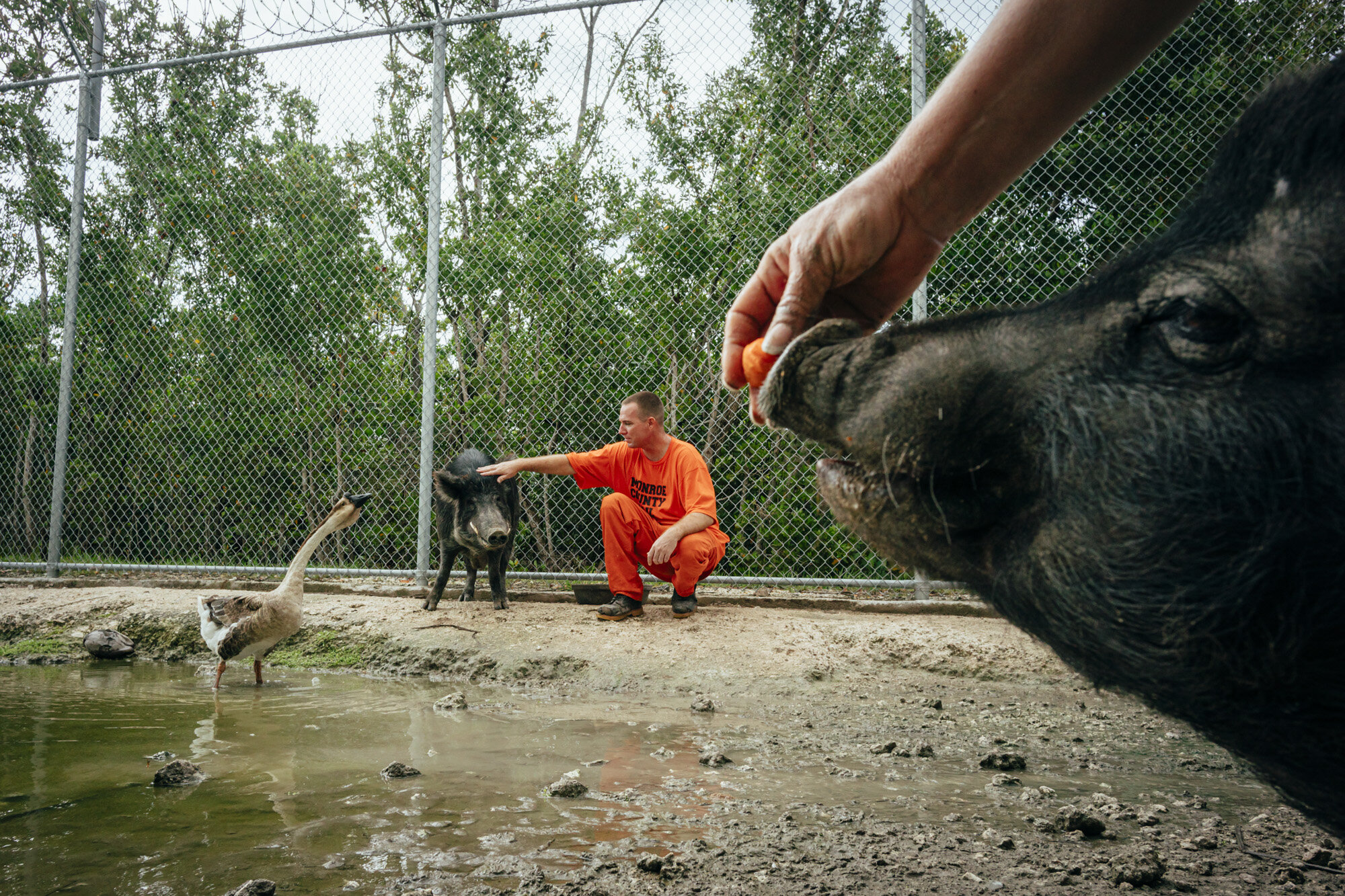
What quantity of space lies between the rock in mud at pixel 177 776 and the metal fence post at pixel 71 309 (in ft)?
15.6

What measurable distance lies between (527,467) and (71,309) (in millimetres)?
3876

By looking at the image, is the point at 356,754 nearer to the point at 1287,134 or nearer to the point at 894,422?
the point at 894,422

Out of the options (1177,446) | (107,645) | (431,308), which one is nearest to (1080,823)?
(1177,446)

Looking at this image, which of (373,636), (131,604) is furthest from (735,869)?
(131,604)

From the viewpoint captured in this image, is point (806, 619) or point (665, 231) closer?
point (806, 619)

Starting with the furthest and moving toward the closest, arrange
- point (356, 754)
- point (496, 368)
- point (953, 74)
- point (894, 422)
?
point (496, 368) < point (356, 754) < point (953, 74) < point (894, 422)

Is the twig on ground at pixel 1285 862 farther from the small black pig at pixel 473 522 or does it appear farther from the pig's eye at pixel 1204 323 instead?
the small black pig at pixel 473 522

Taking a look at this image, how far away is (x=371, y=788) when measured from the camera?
6.89 ft

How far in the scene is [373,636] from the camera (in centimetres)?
433

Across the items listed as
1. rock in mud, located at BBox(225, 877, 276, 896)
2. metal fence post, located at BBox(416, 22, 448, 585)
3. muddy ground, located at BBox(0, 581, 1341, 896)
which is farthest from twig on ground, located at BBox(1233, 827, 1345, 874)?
metal fence post, located at BBox(416, 22, 448, 585)

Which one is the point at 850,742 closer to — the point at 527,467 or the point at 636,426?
the point at 636,426

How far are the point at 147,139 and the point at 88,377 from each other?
2099 mm

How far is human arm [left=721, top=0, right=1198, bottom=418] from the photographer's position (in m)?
1.03

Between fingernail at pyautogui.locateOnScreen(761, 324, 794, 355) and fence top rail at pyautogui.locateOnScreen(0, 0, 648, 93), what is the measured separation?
4343 millimetres
